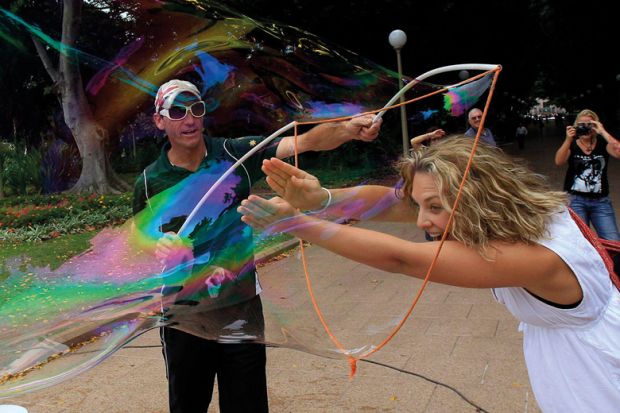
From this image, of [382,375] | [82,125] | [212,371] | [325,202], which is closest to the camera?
[325,202]

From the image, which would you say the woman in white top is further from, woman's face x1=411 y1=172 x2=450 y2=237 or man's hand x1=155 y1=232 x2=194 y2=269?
man's hand x1=155 y1=232 x2=194 y2=269

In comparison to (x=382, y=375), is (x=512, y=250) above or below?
above

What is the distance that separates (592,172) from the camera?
548cm

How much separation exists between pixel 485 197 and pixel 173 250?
105 centimetres

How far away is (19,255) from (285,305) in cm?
112

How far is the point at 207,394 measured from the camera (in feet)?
8.14

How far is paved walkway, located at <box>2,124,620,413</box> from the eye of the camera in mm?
3549

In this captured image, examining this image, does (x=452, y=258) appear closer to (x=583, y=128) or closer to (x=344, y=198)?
(x=344, y=198)

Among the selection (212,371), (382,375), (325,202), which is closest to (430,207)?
(325,202)

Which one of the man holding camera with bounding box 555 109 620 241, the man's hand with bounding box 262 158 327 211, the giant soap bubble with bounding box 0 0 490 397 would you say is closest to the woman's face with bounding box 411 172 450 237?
the man's hand with bounding box 262 158 327 211

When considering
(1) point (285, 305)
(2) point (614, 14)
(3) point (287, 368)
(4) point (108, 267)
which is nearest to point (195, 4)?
(4) point (108, 267)

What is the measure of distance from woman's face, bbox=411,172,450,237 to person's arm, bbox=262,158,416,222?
1.10 feet

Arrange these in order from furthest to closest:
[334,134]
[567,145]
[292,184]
→ 1. [567,145]
2. [334,134]
3. [292,184]

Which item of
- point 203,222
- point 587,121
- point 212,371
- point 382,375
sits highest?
point 587,121
